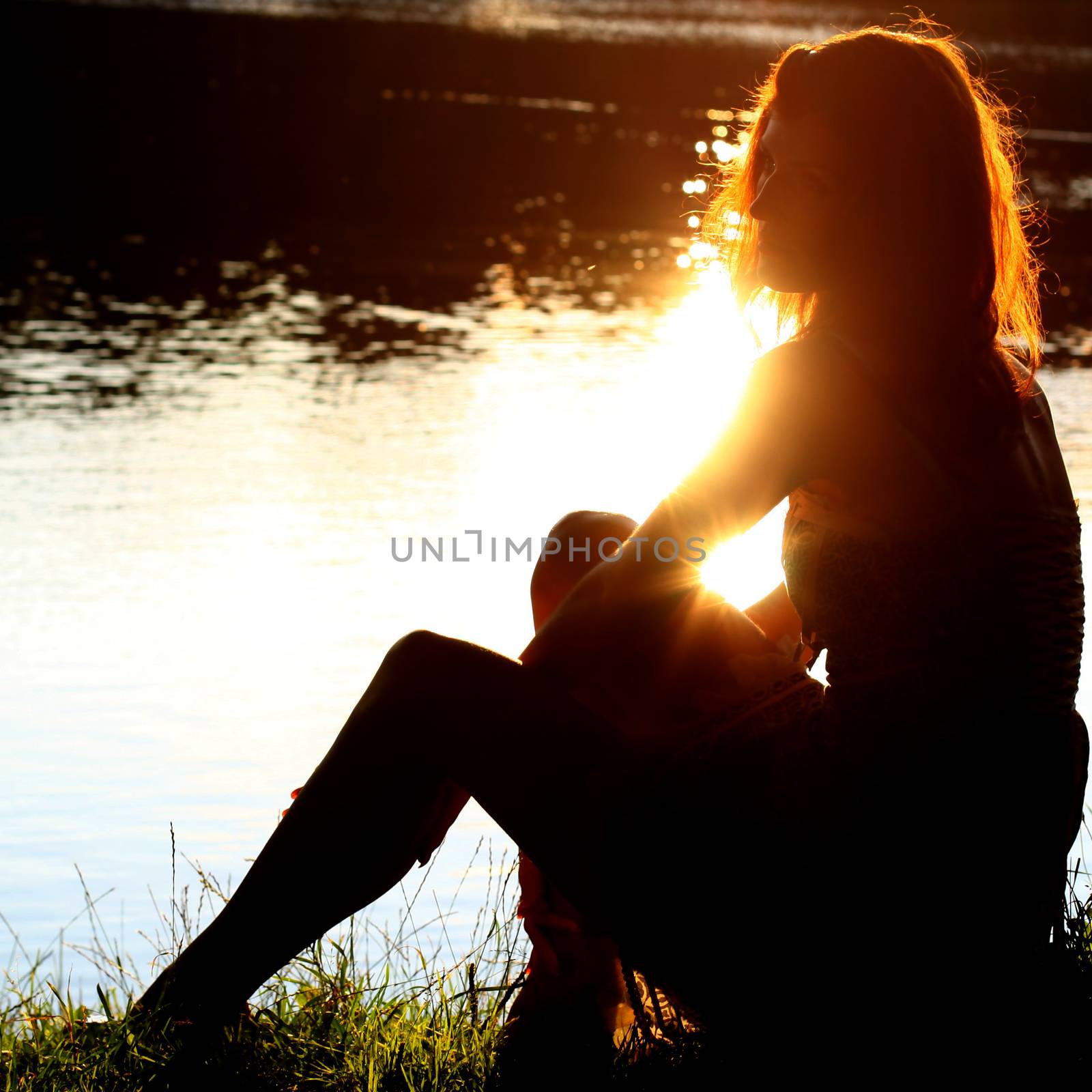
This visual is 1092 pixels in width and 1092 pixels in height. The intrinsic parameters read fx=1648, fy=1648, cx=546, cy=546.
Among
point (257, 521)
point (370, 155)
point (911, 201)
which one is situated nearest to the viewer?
point (911, 201)

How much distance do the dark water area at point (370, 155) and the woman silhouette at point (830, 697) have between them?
1107 cm

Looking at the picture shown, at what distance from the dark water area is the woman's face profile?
11.1 metres

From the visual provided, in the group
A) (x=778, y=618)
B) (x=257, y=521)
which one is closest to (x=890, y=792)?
(x=778, y=618)

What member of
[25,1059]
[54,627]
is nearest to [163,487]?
[54,627]

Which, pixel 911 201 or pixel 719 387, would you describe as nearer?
pixel 911 201

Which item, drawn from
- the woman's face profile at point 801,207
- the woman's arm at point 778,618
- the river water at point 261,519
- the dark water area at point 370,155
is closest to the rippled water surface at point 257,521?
the river water at point 261,519

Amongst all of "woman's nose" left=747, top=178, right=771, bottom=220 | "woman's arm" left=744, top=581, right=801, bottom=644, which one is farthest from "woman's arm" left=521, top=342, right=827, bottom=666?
"woman's arm" left=744, top=581, right=801, bottom=644

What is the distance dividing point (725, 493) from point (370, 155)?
78.6 feet

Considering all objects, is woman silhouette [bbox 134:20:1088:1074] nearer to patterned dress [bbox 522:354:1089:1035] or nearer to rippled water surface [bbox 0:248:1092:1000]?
patterned dress [bbox 522:354:1089:1035]

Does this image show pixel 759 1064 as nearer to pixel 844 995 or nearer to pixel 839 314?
pixel 844 995

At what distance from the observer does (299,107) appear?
3125 centimetres

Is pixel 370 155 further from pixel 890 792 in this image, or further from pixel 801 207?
pixel 890 792

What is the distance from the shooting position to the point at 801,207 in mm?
2227

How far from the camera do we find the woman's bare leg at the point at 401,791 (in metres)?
2.19
